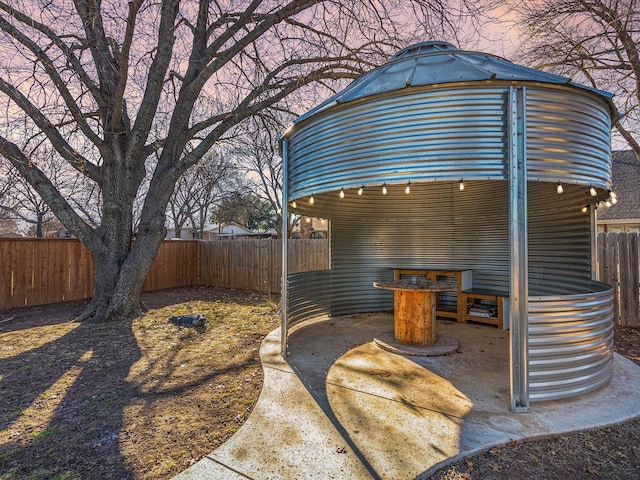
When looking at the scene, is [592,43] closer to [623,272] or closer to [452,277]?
[623,272]

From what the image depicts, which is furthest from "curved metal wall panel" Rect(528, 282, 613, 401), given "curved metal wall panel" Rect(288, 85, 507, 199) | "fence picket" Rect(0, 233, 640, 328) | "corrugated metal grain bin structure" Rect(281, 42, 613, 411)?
"fence picket" Rect(0, 233, 640, 328)

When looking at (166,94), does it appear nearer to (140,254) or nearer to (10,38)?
(10,38)

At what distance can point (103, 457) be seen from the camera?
2281 mm

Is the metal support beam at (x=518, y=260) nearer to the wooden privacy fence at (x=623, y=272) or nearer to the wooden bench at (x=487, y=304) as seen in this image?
the wooden bench at (x=487, y=304)

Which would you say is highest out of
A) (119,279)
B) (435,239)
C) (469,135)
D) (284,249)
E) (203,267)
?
(469,135)

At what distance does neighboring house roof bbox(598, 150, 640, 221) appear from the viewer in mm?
12652

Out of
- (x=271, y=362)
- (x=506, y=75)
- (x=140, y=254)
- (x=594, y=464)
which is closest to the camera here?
(x=594, y=464)

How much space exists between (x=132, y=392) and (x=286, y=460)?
201 centimetres

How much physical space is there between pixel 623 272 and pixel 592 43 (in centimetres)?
526

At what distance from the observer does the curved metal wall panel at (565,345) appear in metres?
2.90

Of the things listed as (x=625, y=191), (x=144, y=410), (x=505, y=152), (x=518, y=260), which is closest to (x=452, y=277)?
(x=518, y=260)

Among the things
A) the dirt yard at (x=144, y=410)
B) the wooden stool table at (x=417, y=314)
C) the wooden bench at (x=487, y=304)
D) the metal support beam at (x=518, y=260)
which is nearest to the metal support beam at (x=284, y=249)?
the dirt yard at (x=144, y=410)

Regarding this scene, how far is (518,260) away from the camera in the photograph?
9.34ft

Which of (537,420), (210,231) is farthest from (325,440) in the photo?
(210,231)
